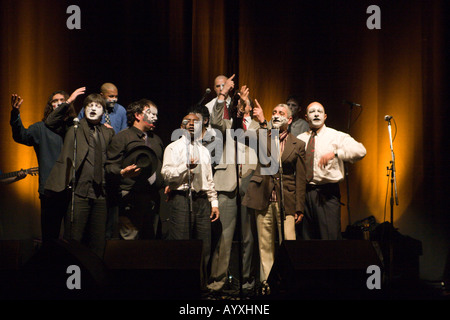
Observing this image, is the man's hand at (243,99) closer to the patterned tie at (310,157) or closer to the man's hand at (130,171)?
the patterned tie at (310,157)

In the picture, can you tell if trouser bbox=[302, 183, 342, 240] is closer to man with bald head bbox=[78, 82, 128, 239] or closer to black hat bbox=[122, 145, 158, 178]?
black hat bbox=[122, 145, 158, 178]

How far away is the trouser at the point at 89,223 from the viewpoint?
13.0 ft

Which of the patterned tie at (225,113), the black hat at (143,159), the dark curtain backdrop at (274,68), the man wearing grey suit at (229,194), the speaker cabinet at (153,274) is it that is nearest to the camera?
the speaker cabinet at (153,274)

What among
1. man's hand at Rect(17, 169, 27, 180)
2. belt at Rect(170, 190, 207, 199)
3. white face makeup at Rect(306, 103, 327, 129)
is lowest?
belt at Rect(170, 190, 207, 199)

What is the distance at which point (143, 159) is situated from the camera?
4258mm

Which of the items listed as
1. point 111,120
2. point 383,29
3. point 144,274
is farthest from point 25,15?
point 383,29

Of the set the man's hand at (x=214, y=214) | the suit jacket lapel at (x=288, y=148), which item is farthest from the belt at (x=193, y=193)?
the suit jacket lapel at (x=288, y=148)

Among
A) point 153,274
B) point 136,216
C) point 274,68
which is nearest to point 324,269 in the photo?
point 153,274

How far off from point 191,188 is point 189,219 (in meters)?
0.31

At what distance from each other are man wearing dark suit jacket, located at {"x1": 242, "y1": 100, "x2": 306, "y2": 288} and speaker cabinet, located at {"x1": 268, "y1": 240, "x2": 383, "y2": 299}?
0.89m

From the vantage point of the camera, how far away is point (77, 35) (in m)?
5.80

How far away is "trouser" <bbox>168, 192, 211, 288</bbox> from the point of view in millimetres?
4328

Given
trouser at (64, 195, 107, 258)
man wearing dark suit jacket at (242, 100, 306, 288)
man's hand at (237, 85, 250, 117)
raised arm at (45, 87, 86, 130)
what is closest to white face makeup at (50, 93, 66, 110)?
raised arm at (45, 87, 86, 130)

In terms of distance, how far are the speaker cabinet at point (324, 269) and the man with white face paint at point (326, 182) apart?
0.93 m
